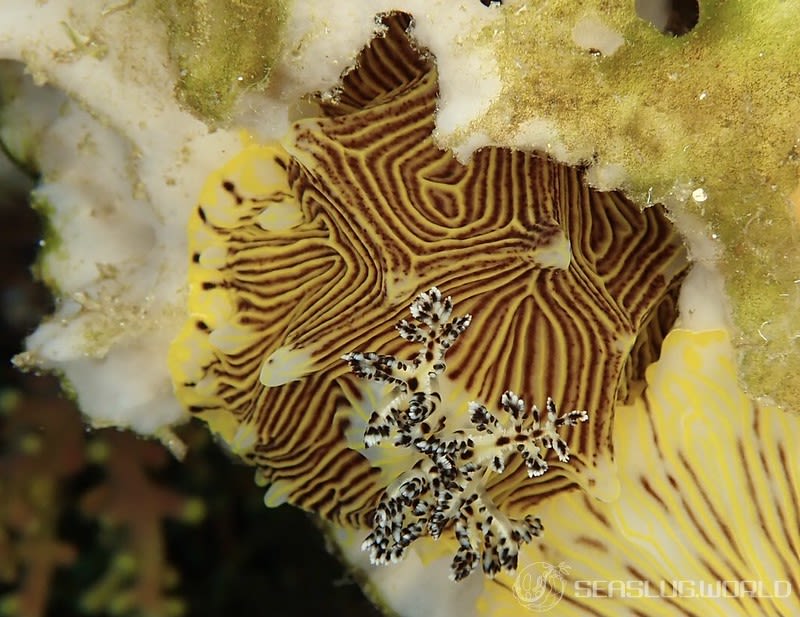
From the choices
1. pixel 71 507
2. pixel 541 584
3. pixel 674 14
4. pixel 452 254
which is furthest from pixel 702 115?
pixel 71 507

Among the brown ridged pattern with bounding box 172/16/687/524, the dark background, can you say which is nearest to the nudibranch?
the brown ridged pattern with bounding box 172/16/687/524

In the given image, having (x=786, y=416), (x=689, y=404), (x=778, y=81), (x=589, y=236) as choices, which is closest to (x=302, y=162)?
(x=589, y=236)

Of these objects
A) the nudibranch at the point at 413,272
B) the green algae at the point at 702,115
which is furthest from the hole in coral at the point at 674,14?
the nudibranch at the point at 413,272

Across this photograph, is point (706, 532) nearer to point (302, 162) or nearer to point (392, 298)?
point (392, 298)

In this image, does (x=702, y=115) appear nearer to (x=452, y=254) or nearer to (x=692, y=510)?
(x=452, y=254)

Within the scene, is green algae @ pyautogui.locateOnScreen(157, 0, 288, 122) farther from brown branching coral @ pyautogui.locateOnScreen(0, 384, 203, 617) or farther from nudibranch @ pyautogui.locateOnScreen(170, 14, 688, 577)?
brown branching coral @ pyautogui.locateOnScreen(0, 384, 203, 617)
